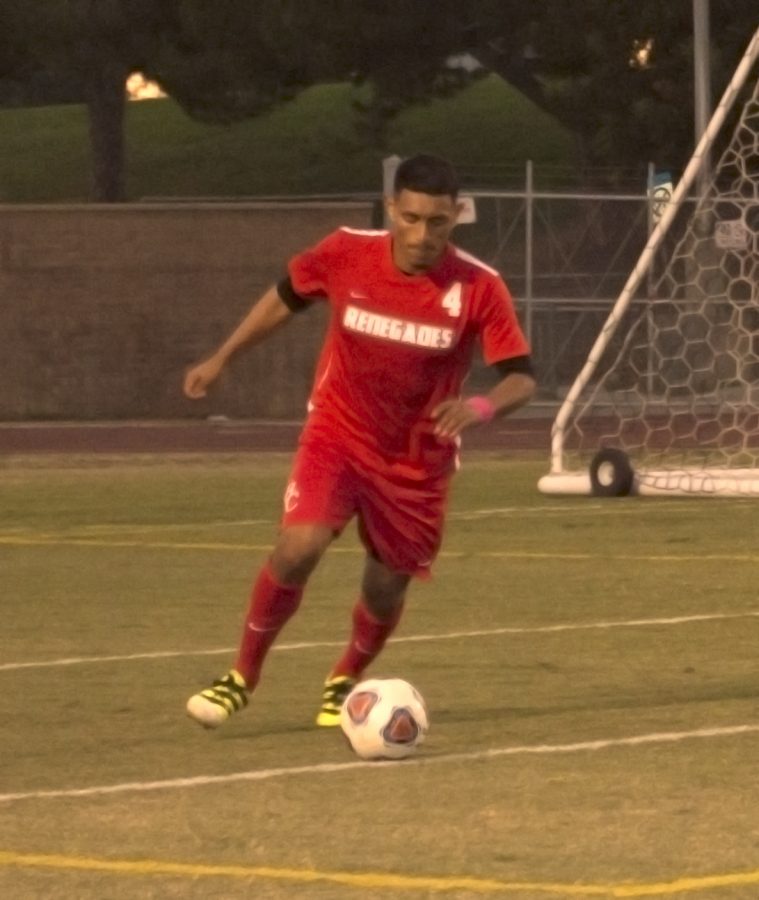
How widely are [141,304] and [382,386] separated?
24346 millimetres

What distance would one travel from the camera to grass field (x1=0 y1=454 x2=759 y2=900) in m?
6.65

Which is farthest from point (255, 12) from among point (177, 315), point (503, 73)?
point (177, 315)

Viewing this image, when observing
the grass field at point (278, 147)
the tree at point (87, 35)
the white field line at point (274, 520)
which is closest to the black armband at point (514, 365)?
the white field line at point (274, 520)

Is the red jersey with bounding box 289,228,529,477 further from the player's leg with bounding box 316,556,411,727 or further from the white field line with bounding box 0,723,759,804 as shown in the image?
the white field line with bounding box 0,723,759,804

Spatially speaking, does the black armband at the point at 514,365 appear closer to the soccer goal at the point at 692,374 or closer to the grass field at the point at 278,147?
the soccer goal at the point at 692,374

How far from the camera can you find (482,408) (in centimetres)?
835

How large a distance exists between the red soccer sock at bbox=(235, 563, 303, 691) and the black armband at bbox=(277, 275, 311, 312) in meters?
0.85

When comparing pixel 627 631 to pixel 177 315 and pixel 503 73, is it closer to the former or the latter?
pixel 177 315

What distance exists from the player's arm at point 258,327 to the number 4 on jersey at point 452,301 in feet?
1.84

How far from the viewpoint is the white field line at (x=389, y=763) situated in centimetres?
778

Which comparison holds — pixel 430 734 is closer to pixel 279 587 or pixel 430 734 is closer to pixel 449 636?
pixel 279 587

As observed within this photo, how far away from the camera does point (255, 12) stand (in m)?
44.8

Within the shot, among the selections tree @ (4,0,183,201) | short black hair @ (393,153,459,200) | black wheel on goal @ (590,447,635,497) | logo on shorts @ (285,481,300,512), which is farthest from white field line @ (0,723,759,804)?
tree @ (4,0,183,201)

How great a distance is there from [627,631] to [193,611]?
220 cm
